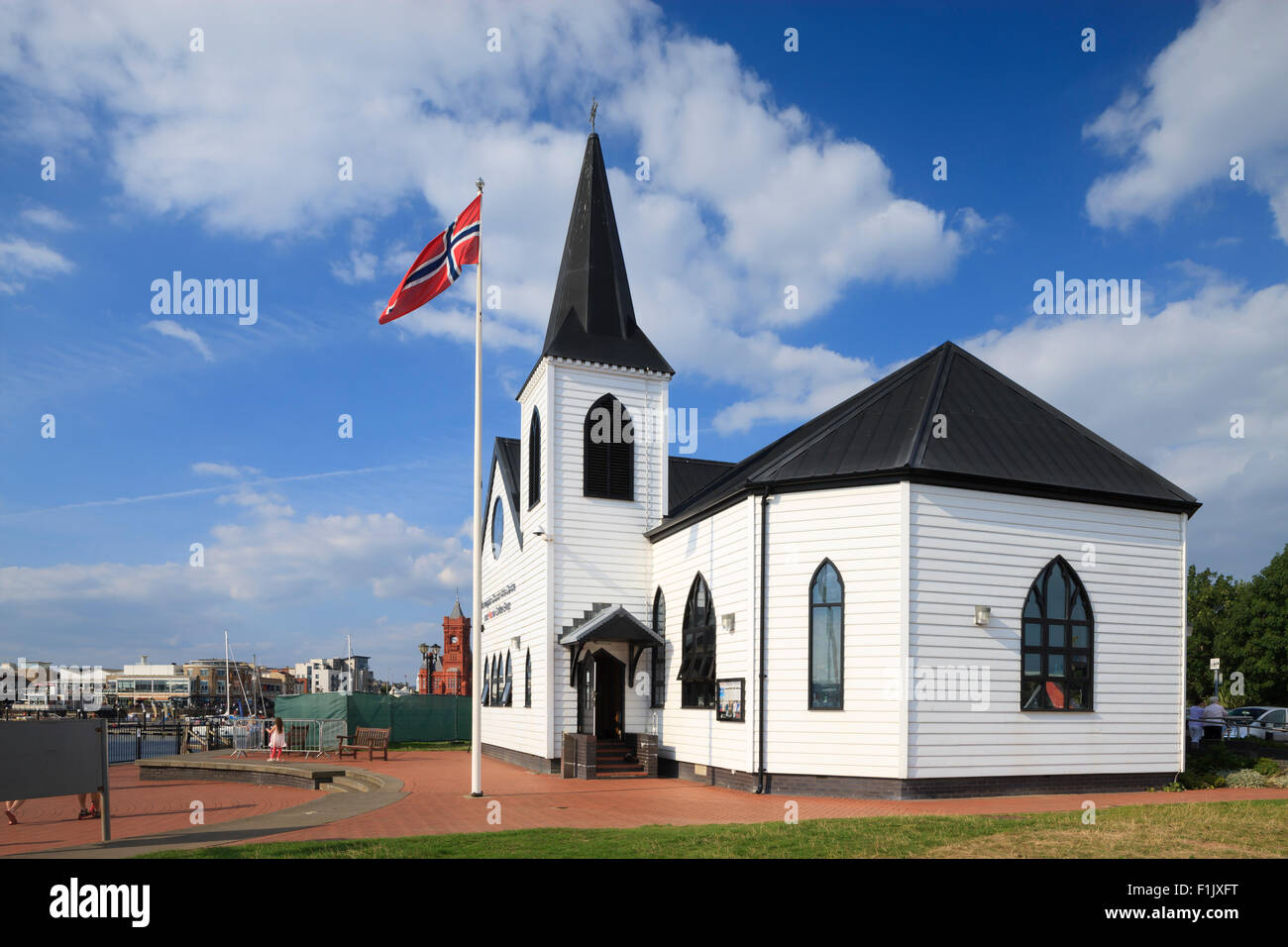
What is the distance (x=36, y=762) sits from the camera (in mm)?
11484

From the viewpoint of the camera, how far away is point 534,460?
24797 mm

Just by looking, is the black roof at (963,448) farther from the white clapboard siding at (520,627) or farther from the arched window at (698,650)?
the white clapboard siding at (520,627)

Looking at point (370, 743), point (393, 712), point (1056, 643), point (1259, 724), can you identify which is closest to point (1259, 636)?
point (1259, 724)

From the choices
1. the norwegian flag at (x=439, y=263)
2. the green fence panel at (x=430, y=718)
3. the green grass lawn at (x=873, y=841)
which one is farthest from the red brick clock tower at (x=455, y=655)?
the green grass lawn at (x=873, y=841)

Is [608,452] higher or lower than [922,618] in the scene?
higher

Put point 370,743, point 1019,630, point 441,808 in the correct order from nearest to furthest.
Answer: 1. point 441,808
2. point 1019,630
3. point 370,743

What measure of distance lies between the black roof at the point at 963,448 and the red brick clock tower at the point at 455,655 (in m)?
64.6

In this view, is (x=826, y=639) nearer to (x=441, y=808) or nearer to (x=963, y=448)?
(x=963, y=448)

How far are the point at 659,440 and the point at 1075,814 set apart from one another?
13.7 metres

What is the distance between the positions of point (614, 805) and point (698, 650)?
5112mm

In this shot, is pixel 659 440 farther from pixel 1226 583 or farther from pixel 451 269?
pixel 1226 583

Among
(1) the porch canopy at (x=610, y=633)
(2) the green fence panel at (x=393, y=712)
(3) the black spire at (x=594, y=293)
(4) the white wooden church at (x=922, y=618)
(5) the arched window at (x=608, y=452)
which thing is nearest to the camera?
(4) the white wooden church at (x=922, y=618)

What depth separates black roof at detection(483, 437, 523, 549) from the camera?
27.1m

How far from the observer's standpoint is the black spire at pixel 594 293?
23.8 meters
